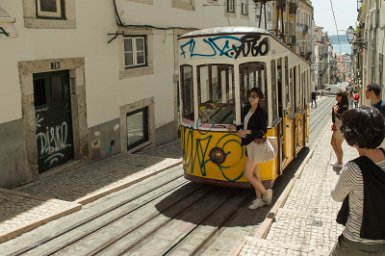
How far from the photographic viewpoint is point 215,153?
300 inches

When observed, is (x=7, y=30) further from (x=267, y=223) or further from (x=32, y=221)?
(x=267, y=223)

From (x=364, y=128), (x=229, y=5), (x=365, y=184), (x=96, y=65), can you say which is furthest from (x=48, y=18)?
(x=229, y=5)

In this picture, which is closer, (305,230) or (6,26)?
(305,230)

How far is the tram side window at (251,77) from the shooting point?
731cm

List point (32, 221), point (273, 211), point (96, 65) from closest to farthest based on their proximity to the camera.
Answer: point (32, 221)
point (273, 211)
point (96, 65)

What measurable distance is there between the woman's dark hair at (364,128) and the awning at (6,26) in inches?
267

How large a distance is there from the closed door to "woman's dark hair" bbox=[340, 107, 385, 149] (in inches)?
302

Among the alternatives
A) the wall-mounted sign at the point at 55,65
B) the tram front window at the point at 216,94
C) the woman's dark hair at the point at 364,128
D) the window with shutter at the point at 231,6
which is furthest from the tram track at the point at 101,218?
the window with shutter at the point at 231,6

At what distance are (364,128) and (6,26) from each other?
23.3 feet

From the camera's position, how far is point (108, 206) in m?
7.51

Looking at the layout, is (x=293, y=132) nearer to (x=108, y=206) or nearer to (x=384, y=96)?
(x=108, y=206)

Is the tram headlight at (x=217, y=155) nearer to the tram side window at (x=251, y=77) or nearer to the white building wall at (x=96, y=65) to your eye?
the tram side window at (x=251, y=77)

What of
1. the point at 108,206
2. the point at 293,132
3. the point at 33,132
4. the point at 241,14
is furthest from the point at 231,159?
the point at 241,14

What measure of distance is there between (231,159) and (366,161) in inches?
181
